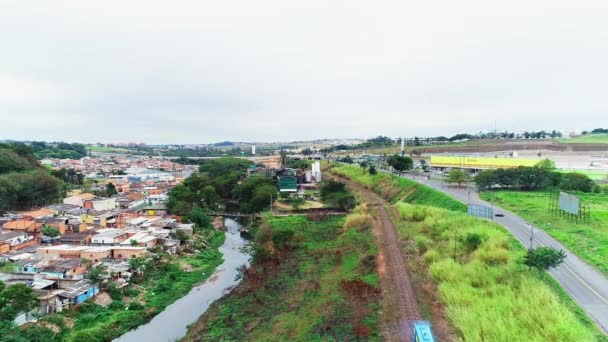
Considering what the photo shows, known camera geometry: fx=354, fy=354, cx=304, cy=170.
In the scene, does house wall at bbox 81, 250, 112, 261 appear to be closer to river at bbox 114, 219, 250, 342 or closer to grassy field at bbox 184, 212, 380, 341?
river at bbox 114, 219, 250, 342

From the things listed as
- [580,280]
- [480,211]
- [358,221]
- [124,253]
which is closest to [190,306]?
[124,253]

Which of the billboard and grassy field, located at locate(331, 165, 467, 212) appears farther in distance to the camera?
the billboard

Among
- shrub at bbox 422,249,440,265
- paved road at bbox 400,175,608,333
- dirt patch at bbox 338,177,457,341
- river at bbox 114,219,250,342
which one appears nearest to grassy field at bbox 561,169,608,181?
paved road at bbox 400,175,608,333

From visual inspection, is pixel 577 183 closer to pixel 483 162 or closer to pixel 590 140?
pixel 483 162

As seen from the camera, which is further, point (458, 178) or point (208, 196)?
point (208, 196)

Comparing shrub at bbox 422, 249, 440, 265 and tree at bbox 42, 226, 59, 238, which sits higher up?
shrub at bbox 422, 249, 440, 265

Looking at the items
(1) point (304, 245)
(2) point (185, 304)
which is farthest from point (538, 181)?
(2) point (185, 304)

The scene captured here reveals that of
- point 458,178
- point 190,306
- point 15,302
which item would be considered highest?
point 458,178
